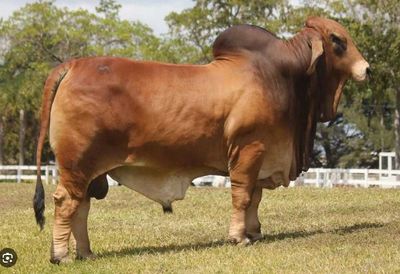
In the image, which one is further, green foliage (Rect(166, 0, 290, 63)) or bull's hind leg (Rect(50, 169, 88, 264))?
green foliage (Rect(166, 0, 290, 63))

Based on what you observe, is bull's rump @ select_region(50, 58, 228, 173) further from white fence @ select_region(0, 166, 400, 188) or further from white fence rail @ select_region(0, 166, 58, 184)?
white fence rail @ select_region(0, 166, 58, 184)

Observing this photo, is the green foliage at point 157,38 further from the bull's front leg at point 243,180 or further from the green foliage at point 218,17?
the bull's front leg at point 243,180

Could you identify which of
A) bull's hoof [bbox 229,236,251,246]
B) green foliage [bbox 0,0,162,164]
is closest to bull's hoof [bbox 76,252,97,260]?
bull's hoof [bbox 229,236,251,246]

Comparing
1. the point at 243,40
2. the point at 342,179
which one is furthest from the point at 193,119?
the point at 342,179

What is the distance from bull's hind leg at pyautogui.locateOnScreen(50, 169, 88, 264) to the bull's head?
9.90 feet

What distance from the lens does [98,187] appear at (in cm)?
842

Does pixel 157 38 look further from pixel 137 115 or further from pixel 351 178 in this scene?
pixel 137 115

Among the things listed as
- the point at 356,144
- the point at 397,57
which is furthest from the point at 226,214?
the point at 356,144

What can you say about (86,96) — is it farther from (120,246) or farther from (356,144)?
(356,144)

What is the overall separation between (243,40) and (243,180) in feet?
5.09

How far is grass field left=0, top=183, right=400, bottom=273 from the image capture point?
23.6 feet

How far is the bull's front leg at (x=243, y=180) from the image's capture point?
8.41 m

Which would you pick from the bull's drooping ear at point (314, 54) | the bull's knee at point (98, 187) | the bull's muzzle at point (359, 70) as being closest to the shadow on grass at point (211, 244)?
the bull's knee at point (98, 187)

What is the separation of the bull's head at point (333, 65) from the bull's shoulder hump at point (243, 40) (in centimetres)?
60
